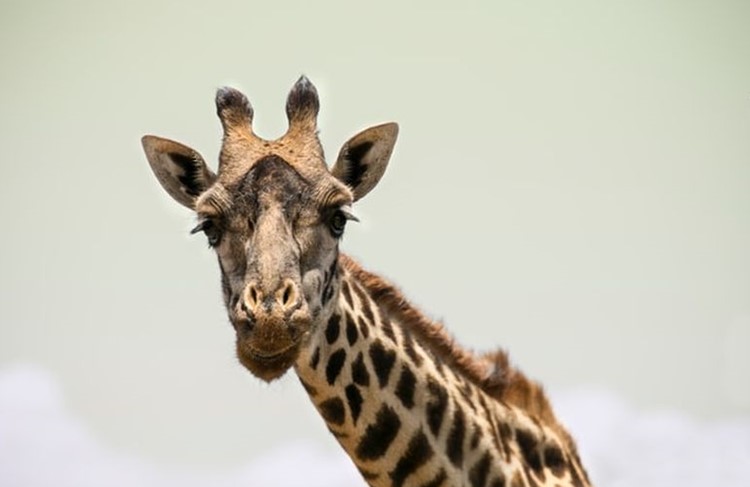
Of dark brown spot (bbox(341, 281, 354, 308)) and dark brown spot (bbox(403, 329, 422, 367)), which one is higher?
dark brown spot (bbox(341, 281, 354, 308))

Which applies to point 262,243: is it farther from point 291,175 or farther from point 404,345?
point 404,345

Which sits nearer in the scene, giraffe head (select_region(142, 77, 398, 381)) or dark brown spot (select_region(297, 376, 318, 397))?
giraffe head (select_region(142, 77, 398, 381))

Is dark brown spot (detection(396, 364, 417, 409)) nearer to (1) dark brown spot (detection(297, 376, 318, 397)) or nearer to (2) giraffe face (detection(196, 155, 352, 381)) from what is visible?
(1) dark brown spot (detection(297, 376, 318, 397))

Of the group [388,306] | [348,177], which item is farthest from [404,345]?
[348,177]

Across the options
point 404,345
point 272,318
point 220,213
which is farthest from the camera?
point 404,345

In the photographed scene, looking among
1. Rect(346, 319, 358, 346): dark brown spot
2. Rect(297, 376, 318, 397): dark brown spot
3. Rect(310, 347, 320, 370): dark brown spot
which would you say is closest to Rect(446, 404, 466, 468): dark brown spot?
Rect(346, 319, 358, 346): dark brown spot

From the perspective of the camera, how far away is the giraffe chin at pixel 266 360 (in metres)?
12.9

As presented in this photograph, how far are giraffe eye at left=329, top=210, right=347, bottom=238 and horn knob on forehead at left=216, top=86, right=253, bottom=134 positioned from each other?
1.30m

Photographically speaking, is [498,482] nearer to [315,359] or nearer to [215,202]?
→ [315,359]

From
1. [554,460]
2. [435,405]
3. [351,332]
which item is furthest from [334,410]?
[554,460]

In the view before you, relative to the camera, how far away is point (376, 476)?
1434 cm

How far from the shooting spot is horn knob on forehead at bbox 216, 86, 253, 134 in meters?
14.8

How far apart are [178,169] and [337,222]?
1714mm

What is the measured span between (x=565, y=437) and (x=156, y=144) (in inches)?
176
